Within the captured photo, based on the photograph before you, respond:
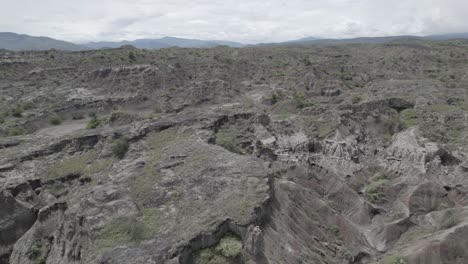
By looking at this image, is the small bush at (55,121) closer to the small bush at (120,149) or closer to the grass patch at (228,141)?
the grass patch at (228,141)

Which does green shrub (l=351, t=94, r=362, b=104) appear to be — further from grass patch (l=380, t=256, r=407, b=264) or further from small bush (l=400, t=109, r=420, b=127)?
grass patch (l=380, t=256, r=407, b=264)

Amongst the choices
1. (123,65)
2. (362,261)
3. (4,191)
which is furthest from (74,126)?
(362,261)

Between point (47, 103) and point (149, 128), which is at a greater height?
point (149, 128)

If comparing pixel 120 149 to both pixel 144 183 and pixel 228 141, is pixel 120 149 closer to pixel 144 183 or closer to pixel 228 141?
pixel 144 183

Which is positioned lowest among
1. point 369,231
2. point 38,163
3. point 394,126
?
point 369,231

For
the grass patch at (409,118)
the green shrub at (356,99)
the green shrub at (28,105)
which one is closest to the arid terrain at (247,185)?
the grass patch at (409,118)

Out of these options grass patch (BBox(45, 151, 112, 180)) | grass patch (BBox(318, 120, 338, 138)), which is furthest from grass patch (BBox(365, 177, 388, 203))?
grass patch (BBox(45, 151, 112, 180))

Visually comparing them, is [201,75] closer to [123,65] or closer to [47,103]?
[123,65]

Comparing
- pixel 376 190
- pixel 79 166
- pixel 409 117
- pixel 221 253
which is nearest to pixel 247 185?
pixel 221 253
